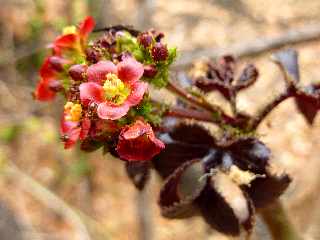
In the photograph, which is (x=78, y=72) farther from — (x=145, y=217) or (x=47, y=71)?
(x=145, y=217)

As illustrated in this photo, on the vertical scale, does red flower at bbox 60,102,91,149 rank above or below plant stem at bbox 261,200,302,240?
above

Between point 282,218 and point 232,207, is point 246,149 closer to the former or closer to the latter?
point 232,207

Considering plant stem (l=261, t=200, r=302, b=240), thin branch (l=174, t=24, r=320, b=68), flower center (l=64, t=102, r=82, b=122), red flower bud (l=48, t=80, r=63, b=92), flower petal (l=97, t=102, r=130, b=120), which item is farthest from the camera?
thin branch (l=174, t=24, r=320, b=68)

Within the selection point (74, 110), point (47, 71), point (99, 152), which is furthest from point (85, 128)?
point (99, 152)

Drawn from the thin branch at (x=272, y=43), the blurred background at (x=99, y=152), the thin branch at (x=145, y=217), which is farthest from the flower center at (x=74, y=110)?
the thin branch at (x=145, y=217)

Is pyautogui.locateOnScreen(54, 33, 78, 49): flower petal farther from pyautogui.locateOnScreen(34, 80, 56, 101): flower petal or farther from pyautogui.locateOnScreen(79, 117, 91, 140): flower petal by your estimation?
pyautogui.locateOnScreen(79, 117, 91, 140): flower petal

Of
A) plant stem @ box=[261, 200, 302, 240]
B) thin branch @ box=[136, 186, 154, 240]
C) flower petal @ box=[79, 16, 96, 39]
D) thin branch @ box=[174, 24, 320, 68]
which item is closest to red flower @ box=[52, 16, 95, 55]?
flower petal @ box=[79, 16, 96, 39]

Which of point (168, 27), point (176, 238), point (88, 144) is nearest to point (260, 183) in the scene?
point (88, 144)
